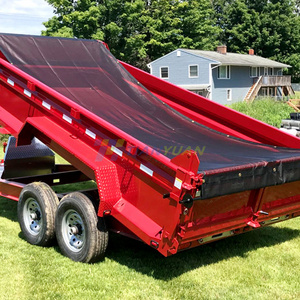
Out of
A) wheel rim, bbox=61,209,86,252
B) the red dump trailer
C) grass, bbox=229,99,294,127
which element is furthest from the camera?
grass, bbox=229,99,294,127

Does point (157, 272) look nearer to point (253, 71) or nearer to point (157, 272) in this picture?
point (157, 272)

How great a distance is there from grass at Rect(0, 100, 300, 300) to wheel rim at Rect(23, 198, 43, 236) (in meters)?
0.23

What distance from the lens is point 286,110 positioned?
773 inches

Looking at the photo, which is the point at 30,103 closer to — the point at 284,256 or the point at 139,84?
the point at 139,84

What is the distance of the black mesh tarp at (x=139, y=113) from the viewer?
451 cm

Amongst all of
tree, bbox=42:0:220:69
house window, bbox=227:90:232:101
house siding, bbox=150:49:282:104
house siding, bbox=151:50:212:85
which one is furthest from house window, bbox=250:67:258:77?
tree, bbox=42:0:220:69

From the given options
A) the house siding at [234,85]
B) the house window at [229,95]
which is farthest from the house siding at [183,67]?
the house window at [229,95]

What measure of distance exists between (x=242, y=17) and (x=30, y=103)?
171ft

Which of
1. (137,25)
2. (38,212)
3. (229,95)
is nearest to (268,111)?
(38,212)

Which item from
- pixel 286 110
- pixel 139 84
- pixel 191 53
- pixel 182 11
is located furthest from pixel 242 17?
pixel 139 84

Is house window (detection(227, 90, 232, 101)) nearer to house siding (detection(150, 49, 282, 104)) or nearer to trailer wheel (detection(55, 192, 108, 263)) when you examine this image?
house siding (detection(150, 49, 282, 104))

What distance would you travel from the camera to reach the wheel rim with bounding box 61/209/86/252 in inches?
195

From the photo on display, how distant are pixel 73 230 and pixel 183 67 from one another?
113 feet

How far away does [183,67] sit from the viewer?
3834cm
